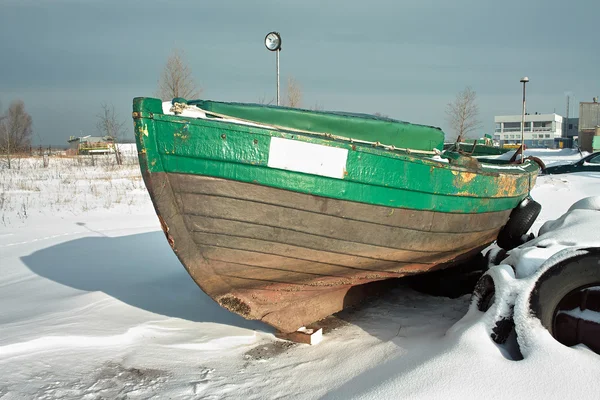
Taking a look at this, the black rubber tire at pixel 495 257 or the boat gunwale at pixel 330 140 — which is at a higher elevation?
the boat gunwale at pixel 330 140

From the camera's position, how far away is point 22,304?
4.28m

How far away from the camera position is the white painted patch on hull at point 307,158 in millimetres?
2963

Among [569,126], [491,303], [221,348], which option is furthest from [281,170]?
[569,126]

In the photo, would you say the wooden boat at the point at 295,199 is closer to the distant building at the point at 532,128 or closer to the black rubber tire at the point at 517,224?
the black rubber tire at the point at 517,224

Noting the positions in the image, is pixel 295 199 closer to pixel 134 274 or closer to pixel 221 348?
pixel 221 348

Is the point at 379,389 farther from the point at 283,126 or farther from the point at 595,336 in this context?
the point at 283,126

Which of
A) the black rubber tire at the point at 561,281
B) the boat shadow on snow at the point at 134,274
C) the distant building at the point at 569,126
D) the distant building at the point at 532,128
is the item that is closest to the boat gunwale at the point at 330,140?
the black rubber tire at the point at 561,281

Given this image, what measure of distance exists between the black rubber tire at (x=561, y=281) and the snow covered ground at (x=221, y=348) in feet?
0.42

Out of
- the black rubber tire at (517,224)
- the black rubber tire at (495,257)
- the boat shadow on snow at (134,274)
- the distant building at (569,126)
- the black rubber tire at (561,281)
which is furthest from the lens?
the distant building at (569,126)

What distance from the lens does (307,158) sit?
303cm

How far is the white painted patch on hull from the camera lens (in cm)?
296

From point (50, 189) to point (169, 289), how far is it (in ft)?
31.9

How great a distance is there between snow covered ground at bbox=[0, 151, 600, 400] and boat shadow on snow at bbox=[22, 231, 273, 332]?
0.06 ft

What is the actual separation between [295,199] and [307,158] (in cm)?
28
